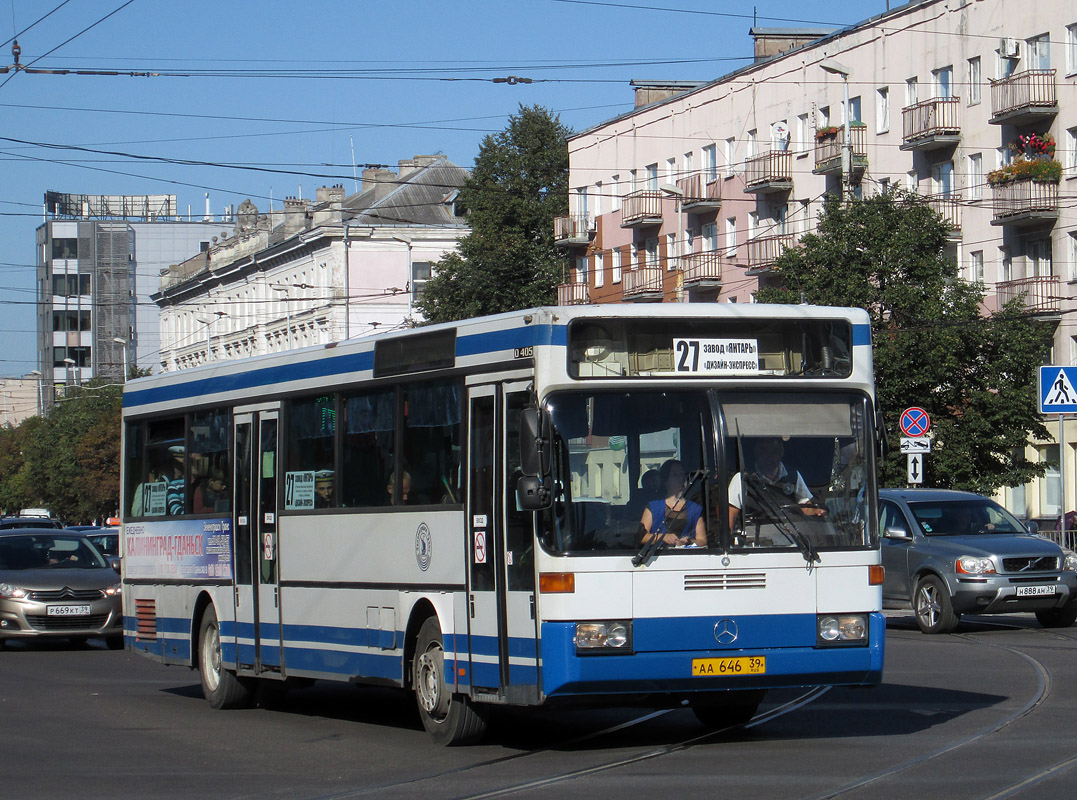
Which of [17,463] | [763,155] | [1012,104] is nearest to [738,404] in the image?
[1012,104]

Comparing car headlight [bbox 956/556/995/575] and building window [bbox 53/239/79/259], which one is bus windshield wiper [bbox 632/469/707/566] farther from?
building window [bbox 53/239/79/259]

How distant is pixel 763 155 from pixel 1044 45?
1283 centimetres

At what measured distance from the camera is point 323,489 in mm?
13211

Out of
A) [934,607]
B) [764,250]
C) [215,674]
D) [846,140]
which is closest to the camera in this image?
[215,674]

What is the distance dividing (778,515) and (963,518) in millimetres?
12249

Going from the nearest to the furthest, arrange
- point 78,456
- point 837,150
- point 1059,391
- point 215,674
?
1. point 215,674
2. point 1059,391
3. point 837,150
4. point 78,456

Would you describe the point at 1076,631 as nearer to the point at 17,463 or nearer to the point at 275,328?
the point at 275,328

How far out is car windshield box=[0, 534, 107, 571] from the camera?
23766mm

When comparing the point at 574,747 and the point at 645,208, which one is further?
the point at 645,208

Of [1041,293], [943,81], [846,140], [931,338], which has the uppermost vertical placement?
[943,81]

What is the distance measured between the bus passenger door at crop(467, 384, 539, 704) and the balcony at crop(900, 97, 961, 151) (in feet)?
140

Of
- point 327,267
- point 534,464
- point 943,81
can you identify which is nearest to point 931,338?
point 943,81

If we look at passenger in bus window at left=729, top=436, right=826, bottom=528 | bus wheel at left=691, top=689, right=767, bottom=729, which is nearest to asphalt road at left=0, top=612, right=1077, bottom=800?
bus wheel at left=691, top=689, right=767, bottom=729

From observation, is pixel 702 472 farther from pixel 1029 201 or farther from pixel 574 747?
pixel 1029 201
